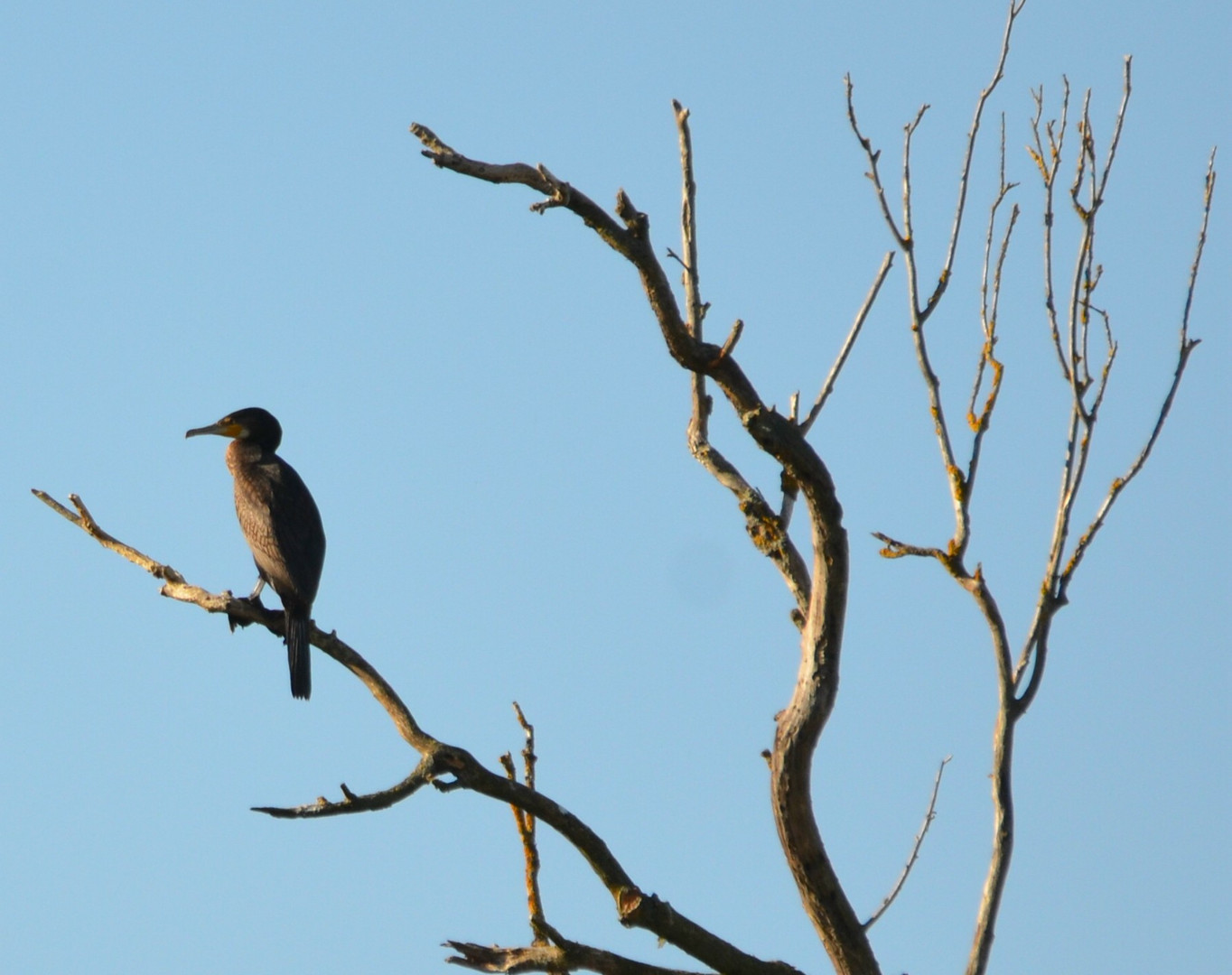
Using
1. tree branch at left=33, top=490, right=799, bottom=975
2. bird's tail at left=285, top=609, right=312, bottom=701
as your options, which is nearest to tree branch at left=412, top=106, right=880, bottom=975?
tree branch at left=33, top=490, right=799, bottom=975

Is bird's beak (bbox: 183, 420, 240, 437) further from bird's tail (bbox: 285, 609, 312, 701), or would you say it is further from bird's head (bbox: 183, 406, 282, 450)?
bird's tail (bbox: 285, 609, 312, 701)

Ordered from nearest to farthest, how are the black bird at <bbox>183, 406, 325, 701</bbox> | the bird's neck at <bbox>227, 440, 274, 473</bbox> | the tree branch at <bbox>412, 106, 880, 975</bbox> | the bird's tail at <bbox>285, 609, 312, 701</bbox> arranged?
the tree branch at <bbox>412, 106, 880, 975</bbox>, the bird's tail at <bbox>285, 609, 312, 701</bbox>, the black bird at <bbox>183, 406, 325, 701</bbox>, the bird's neck at <bbox>227, 440, 274, 473</bbox>

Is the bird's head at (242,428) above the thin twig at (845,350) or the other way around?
above

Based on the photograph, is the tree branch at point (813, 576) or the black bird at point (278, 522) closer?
the tree branch at point (813, 576)

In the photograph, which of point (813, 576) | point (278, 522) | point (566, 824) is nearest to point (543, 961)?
point (566, 824)

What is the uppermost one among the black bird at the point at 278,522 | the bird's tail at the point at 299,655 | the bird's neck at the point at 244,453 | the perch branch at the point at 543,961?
the bird's neck at the point at 244,453

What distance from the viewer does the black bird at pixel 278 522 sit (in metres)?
7.38

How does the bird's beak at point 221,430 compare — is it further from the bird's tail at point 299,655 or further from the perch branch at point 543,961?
the perch branch at point 543,961

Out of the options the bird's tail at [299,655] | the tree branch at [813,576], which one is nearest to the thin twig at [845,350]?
the tree branch at [813,576]

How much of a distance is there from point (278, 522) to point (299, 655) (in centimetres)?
104

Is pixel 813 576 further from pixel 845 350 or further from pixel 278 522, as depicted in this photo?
pixel 278 522

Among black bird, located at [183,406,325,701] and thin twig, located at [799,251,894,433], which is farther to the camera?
black bird, located at [183,406,325,701]

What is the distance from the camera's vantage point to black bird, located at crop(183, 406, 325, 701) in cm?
738

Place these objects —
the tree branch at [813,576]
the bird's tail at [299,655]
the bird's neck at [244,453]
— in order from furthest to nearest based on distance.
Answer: the bird's neck at [244,453] → the bird's tail at [299,655] → the tree branch at [813,576]
